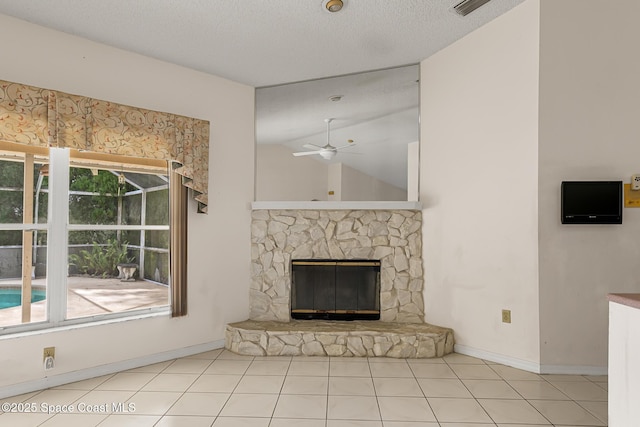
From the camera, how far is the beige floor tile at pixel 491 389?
2.70 meters

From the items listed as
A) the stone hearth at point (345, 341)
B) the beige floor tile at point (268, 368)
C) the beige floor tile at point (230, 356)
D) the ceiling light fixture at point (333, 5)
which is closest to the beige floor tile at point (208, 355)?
the beige floor tile at point (230, 356)

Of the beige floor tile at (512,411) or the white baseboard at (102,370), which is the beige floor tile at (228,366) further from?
the beige floor tile at (512,411)

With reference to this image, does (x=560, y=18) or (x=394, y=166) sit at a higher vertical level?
(x=560, y=18)

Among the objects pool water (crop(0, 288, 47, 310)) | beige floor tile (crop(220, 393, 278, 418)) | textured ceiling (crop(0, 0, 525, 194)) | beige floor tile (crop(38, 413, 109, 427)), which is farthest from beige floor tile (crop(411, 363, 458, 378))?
pool water (crop(0, 288, 47, 310))

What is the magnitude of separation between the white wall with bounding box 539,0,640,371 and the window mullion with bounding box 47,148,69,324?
380 cm

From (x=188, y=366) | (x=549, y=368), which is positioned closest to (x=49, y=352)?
(x=188, y=366)

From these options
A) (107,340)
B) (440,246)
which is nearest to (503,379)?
(440,246)

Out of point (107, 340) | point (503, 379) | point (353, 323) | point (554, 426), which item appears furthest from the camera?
point (353, 323)

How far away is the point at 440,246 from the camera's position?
12.3 ft

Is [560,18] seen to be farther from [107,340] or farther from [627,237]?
[107,340]

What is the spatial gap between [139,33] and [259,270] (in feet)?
7.97

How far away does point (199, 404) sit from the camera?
2600 millimetres

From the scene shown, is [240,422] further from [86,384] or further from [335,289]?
[335,289]

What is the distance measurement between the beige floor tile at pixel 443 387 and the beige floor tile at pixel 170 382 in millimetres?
1767
